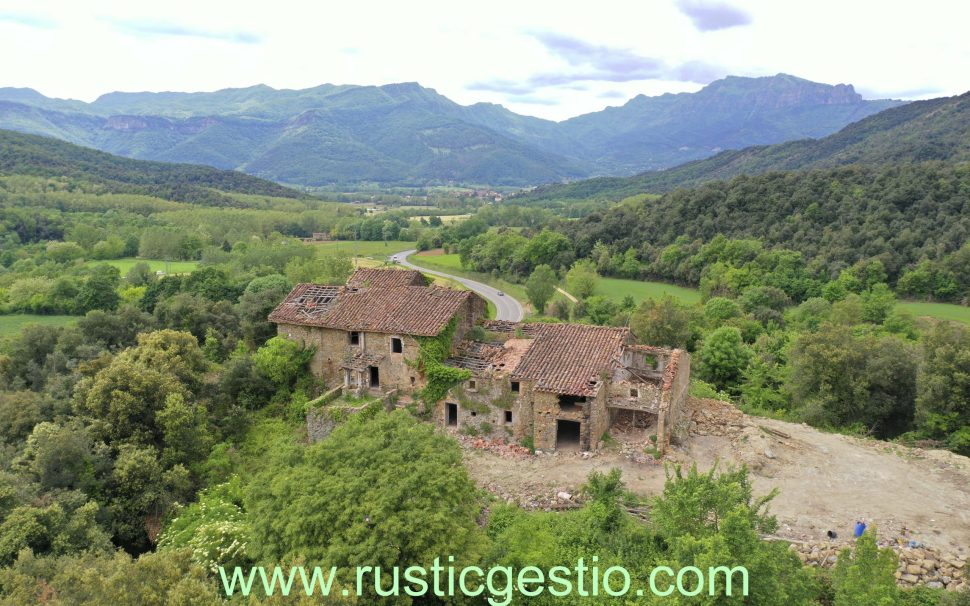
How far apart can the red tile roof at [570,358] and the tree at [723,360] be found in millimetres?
18437

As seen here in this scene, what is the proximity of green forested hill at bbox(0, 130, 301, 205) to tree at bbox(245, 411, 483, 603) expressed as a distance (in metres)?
120

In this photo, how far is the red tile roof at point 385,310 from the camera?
28.9 meters

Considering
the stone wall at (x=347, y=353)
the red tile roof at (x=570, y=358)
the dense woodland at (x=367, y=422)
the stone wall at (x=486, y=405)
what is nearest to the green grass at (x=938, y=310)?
the dense woodland at (x=367, y=422)

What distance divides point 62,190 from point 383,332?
106 meters

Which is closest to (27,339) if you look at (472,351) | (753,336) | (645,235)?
(472,351)

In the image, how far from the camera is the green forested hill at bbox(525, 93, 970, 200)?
98.1m

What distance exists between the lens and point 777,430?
28953 mm

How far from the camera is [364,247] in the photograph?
345 feet

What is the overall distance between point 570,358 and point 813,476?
11.0 metres

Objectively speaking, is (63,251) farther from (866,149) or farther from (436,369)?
(866,149)

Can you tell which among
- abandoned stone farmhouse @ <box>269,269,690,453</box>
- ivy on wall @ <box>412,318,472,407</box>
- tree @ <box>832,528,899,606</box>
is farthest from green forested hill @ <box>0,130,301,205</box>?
tree @ <box>832,528,899,606</box>

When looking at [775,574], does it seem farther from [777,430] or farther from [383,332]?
[383,332]

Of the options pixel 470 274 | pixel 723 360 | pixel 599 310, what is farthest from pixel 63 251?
pixel 723 360

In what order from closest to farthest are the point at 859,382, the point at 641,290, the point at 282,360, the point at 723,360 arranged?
the point at 282,360 → the point at 859,382 → the point at 723,360 → the point at 641,290
